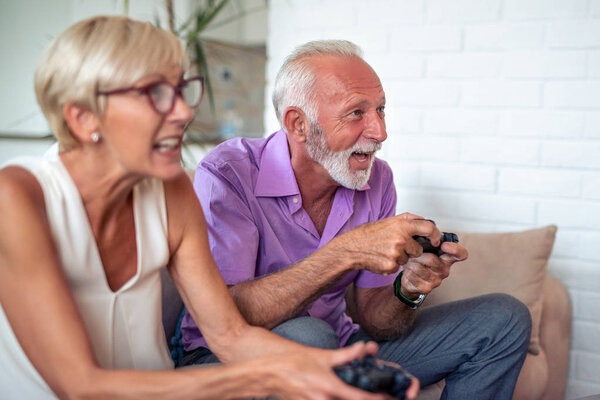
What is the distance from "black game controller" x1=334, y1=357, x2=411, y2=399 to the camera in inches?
34.3

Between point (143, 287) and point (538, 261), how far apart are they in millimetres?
1317

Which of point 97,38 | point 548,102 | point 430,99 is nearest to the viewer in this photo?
point 97,38

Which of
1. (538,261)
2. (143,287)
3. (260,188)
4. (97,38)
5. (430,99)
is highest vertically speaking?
(97,38)

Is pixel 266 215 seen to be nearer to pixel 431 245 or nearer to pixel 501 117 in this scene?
pixel 431 245

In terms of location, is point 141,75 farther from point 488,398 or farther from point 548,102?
point 548,102

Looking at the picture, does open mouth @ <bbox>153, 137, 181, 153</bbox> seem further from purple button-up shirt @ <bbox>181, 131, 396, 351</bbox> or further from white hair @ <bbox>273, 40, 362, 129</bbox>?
white hair @ <bbox>273, 40, 362, 129</bbox>

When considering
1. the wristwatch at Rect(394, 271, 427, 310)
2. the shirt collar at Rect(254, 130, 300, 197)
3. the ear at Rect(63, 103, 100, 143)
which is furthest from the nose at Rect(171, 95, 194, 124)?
the wristwatch at Rect(394, 271, 427, 310)

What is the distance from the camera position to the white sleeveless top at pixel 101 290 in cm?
99

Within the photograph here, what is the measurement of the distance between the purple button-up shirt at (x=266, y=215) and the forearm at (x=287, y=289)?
0.24ft

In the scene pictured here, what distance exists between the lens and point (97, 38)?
3.08 ft

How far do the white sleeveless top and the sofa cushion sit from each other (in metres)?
1.06

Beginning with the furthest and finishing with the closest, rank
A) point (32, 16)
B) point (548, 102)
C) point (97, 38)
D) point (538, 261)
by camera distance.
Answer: point (32, 16)
point (548, 102)
point (538, 261)
point (97, 38)

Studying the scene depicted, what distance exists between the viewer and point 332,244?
1.35 m

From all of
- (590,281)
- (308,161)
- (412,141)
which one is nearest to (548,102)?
(412,141)
